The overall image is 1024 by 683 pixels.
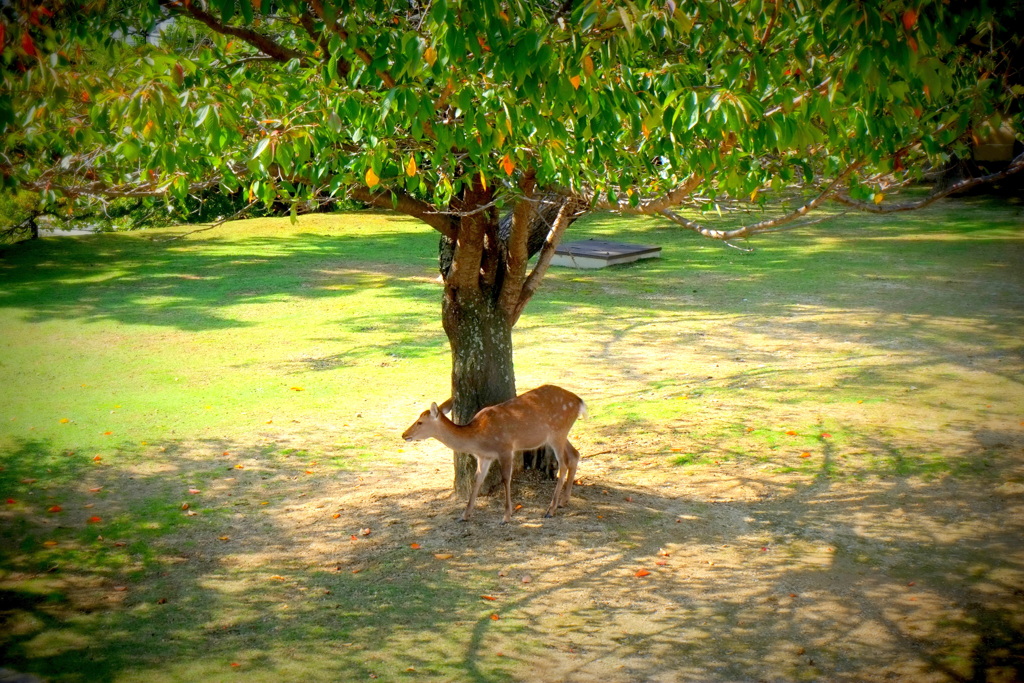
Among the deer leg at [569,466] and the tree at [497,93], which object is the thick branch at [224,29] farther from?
the deer leg at [569,466]

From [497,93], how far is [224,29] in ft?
6.09

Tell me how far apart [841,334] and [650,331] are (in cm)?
245

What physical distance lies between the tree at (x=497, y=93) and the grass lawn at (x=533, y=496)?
233 centimetres

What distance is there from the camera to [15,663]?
4.92 meters

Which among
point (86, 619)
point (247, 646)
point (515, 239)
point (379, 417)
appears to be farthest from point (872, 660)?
point (379, 417)

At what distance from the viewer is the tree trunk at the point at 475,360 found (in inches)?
288

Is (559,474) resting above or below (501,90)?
below

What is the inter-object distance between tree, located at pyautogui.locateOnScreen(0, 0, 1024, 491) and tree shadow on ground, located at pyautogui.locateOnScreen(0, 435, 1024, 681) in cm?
229

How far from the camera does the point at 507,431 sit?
6879mm

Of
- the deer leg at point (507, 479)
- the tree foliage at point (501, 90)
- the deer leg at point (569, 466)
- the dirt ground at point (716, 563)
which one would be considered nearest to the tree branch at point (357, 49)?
the tree foliage at point (501, 90)

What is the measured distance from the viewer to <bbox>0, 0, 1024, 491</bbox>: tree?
4246mm

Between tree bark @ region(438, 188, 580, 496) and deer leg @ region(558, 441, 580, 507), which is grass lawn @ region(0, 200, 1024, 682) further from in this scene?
tree bark @ region(438, 188, 580, 496)

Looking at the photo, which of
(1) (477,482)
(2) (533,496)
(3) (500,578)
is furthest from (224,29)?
(2) (533,496)

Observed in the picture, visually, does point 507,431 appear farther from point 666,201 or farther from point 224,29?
point 224,29
